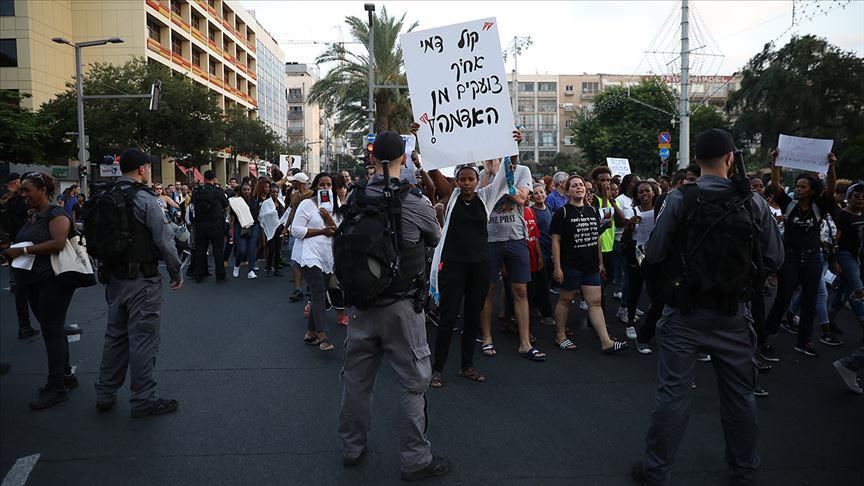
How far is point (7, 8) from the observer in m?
35.7

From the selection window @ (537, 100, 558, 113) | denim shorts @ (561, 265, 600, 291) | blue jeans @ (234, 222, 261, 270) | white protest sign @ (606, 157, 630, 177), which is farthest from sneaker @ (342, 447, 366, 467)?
window @ (537, 100, 558, 113)

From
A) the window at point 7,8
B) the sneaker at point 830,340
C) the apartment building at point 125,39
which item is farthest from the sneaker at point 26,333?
the window at point 7,8

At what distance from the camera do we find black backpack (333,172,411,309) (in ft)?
11.5

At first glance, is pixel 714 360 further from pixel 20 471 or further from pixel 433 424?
pixel 20 471

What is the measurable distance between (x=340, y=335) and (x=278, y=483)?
3732 millimetres

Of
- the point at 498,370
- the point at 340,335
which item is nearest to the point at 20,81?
the point at 340,335

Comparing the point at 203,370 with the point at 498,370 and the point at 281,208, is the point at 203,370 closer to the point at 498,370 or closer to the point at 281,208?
the point at 498,370

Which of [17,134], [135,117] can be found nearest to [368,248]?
[17,134]

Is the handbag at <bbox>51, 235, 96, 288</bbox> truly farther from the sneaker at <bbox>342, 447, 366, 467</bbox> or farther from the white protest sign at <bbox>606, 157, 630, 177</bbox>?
the white protest sign at <bbox>606, 157, 630, 177</bbox>

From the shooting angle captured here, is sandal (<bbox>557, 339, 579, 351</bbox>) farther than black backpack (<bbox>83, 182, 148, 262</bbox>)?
Yes

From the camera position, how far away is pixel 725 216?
3.41 metres

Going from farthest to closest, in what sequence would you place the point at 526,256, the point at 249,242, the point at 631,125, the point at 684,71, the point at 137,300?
1. the point at 631,125
2. the point at 684,71
3. the point at 249,242
4. the point at 526,256
5. the point at 137,300

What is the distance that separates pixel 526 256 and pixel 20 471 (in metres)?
4.40

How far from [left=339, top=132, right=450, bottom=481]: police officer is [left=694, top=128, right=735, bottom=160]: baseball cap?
5.33ft
